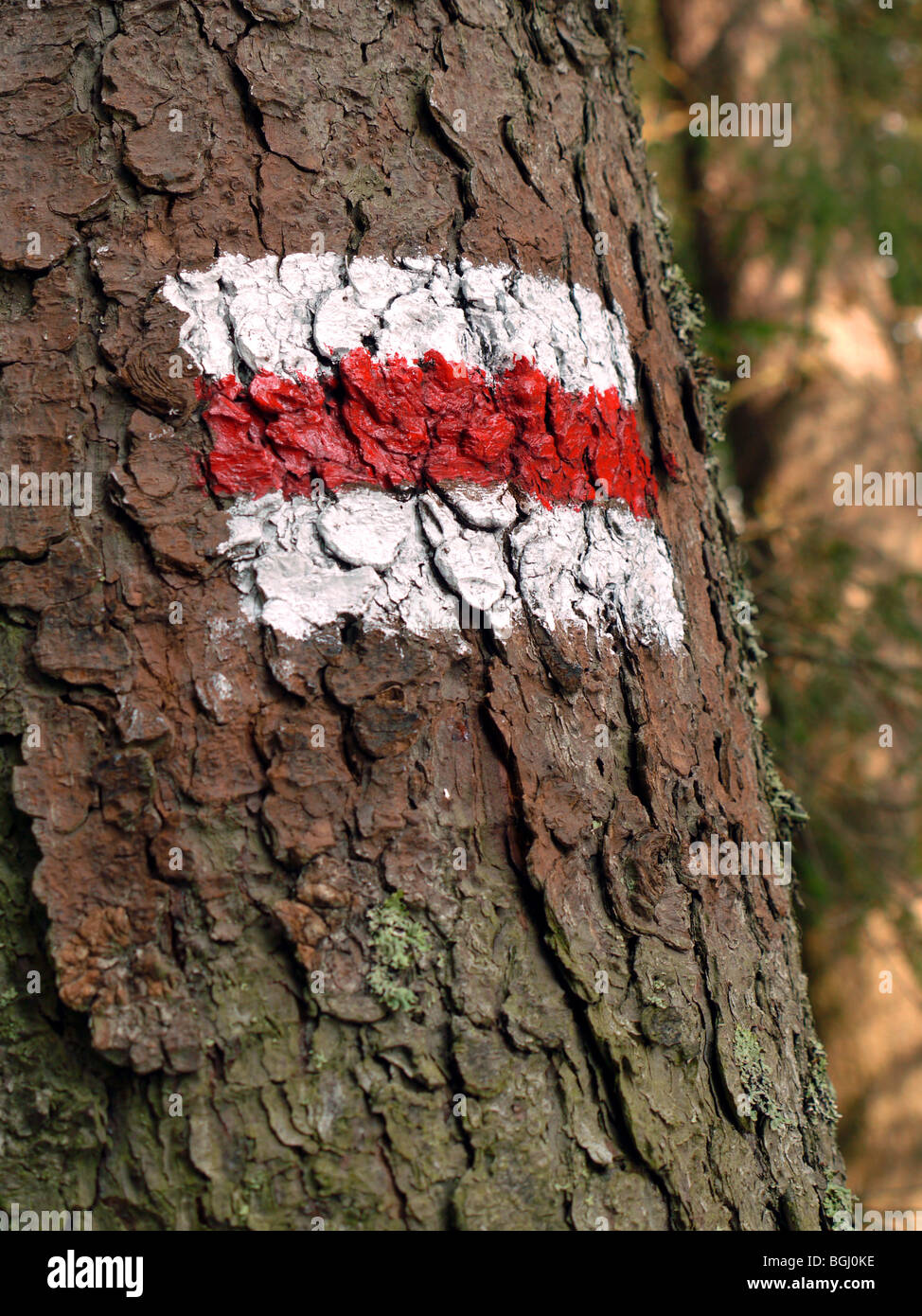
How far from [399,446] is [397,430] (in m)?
0.02

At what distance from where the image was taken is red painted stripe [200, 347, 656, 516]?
1.12 m

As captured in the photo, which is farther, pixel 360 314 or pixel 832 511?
pixel 832 511

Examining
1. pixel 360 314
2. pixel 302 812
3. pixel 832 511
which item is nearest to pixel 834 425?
pixel 832 511

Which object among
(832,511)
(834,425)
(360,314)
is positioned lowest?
(360,314)

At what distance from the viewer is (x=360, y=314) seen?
3.84 feet

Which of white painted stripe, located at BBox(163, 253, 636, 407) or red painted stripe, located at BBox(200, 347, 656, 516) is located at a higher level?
white painted stripe, located at BBox(163, 253, 636, 407)

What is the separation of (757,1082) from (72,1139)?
817 millimetres

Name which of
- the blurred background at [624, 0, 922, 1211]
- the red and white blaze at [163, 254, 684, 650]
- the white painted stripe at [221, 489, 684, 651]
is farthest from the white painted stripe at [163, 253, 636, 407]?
the blurred background at [624, 0, 922, 1211]

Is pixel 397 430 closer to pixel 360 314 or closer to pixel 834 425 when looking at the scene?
pixel 360 314

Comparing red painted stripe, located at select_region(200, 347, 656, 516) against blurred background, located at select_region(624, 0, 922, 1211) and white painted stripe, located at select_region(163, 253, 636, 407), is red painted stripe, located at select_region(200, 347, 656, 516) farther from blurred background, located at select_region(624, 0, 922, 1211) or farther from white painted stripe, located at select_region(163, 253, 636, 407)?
blurred background, located at select_region(624, 0, 922, 1211)

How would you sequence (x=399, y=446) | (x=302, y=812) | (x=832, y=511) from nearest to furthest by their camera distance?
(x=302, y=812) → (x=399, y=446) → (x=832, y=511)

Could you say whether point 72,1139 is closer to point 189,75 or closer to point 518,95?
point 189,75

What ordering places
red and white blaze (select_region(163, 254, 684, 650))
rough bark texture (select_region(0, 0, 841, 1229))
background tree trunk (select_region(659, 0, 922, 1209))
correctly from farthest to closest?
background tree trunk (select_region(659, 0, 922, 1209)), red and white blaze (select_region(163, 254, 684, 650)), rough bark texture (select_region(0, 0, 841, 1229))

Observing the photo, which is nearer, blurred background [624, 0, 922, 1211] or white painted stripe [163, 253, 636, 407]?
white painted stripe [163, 253, 636, 407]
